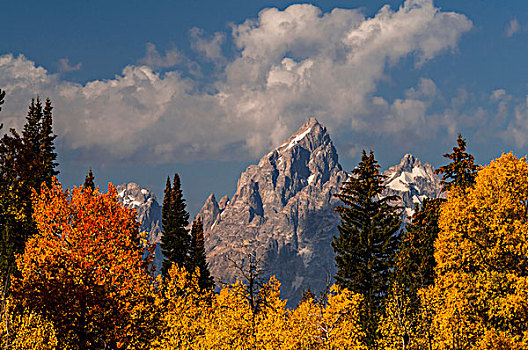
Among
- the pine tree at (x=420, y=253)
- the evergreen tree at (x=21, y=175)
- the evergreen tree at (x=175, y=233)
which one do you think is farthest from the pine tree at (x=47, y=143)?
the pine tree at (x=420, y=253)

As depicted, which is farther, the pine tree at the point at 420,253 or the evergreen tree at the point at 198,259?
the evergreen tree at the point at 198,259

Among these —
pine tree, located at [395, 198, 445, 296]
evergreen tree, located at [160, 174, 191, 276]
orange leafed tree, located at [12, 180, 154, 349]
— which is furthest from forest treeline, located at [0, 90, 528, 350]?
evergreen tree, located at [160, 174, 191, 276]

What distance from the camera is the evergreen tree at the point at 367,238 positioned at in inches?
2562

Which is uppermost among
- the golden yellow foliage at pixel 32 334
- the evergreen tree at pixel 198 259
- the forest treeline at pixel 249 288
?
the evergreen tree at pixel 198 259

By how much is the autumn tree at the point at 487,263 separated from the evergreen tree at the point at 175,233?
65.5 metres

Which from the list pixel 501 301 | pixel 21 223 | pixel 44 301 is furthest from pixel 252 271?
pixel 21 223

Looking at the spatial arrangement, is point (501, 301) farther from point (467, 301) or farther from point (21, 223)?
point (21, 223)

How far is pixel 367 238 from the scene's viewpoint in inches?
2611

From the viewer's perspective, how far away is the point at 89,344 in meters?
37.4

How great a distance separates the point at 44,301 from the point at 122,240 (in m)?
6.52

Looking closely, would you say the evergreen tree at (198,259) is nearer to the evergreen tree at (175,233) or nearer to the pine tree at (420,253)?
the evergreen tree at (175,233)

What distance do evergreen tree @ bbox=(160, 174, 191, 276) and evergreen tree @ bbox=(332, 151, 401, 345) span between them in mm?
39098

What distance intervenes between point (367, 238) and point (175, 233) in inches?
1758

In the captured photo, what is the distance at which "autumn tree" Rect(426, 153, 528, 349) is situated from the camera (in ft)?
116
